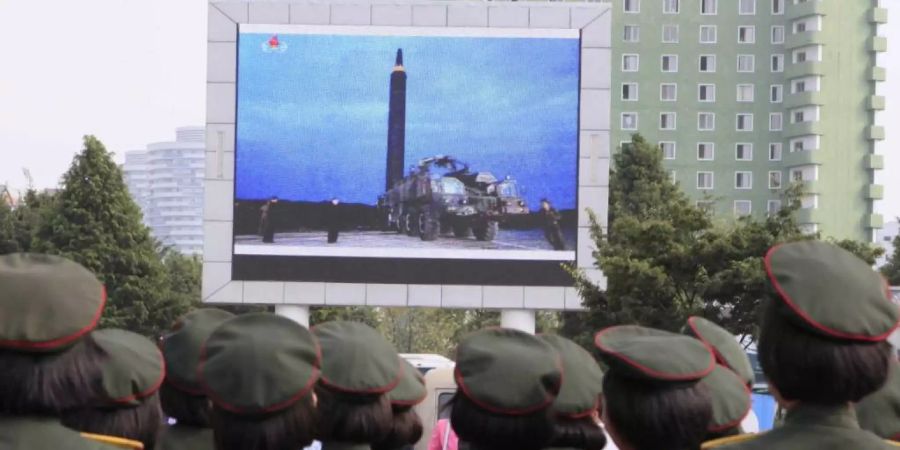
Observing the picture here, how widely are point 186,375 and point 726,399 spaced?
160 centimetres

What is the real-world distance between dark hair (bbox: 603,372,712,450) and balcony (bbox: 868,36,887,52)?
59135mm

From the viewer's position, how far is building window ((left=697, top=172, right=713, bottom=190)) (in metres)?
61.1

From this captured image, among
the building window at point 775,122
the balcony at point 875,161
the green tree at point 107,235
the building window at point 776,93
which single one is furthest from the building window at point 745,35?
the green tree at point 107,235

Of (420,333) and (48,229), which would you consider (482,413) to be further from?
(420,333)

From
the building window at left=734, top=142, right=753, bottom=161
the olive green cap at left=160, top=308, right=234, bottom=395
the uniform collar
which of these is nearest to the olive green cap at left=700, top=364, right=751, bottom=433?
the uniform collar

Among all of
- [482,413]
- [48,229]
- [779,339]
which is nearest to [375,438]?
[482,413]

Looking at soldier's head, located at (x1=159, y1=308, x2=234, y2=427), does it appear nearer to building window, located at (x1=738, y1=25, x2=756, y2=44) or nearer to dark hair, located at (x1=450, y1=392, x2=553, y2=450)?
dark hair, located at (x1=450, y1=392, x2=553, y2=450)

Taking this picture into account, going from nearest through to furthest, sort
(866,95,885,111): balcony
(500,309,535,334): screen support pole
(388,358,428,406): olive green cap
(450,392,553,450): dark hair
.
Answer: (450,392,553,450): dark hair, (388,358,428,406): olive green cap, (500,309,535,334): screen support pole, (866,95,885,111): balcony

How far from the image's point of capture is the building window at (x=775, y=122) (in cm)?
6109

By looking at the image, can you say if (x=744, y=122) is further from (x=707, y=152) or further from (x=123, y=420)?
(x=123, y=420)

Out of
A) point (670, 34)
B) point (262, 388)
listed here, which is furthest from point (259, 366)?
point (670, 34)

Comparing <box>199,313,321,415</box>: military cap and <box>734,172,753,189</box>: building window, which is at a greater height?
<box>734,172,753,189</box>: building window

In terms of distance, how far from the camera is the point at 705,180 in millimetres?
61344

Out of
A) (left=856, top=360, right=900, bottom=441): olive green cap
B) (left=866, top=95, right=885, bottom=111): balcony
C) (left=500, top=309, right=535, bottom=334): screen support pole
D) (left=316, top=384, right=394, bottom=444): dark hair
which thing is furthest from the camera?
(left=866, top=95, right=885, bottom=111): balcony
